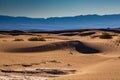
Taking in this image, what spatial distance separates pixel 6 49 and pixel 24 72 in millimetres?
8998

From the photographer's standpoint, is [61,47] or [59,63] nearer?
[59,63]

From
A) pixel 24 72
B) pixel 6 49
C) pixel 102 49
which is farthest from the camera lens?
pixel 102 49

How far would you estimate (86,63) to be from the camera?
18.6 meters

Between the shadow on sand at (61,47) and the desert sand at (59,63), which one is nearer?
the desert sand at (59,63)

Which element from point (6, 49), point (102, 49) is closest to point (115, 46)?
point (102, 49)

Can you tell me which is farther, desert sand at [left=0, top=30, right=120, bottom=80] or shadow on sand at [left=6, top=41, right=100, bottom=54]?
shadow on sand at [left=6, top=41, right=100, bottom=54]

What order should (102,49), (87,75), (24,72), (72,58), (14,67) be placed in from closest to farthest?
(87,75) < (24,72) < (14,67) < (72,58) < (102,49)

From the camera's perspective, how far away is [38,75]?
A: 1396 cm

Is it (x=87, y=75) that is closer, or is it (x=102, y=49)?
(x=87, y=75)

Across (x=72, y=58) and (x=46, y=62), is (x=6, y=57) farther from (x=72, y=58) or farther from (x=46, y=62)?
(x=72, y=58)

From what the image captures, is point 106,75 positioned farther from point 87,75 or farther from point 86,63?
point 86,63

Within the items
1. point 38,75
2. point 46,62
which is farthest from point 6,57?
point 38,75

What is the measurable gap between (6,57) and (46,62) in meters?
2.88

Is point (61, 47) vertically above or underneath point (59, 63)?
above
